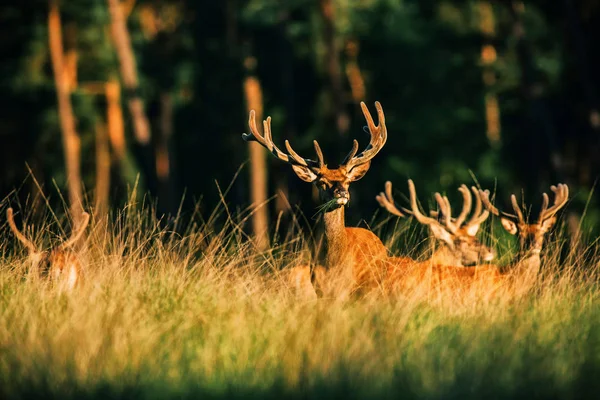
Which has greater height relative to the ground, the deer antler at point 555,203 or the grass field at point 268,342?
the grass field at point 268,342

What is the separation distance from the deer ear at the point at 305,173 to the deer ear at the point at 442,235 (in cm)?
193

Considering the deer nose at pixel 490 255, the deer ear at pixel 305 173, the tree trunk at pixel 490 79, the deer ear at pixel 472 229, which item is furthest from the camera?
the tree trunk at pixel 490 79

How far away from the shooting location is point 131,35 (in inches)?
1217

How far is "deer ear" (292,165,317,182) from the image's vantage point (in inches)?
336

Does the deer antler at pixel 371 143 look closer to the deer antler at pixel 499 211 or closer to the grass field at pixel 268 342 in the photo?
the deer antler at pixel 499 211

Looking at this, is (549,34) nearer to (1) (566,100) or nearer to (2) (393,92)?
(1) (566,100)

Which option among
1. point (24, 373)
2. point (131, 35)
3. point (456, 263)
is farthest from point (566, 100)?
point (24, 373)

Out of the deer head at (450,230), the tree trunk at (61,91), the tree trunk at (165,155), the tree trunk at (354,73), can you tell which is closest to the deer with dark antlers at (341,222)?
the deer head at (450,230)

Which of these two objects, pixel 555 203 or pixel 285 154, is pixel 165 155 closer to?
pixel 555 203

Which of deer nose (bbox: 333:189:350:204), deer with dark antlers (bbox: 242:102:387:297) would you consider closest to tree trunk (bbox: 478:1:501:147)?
deer with dark antlers (bbox: 242:102:387:297)

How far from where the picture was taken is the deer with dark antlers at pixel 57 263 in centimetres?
738

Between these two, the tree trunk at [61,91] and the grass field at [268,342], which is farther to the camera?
the tree trunk at [61,91]

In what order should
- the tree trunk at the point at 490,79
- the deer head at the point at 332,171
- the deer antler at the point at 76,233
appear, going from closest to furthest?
1. the deer antler at the point at 76,233
2. the deer head at the point at 332,171
3. the tree trunk at the point at 490,79

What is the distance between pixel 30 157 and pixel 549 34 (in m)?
15.9
